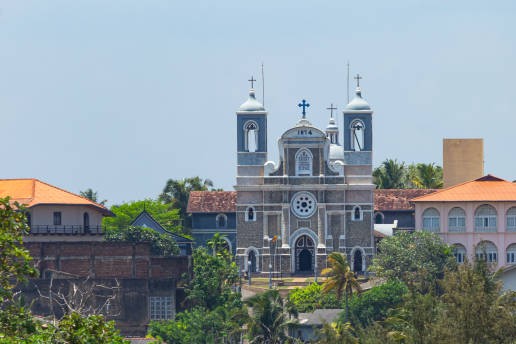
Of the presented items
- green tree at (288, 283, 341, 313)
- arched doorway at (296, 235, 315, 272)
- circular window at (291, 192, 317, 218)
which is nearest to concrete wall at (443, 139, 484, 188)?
circular window at (291, 192, 317, 218)

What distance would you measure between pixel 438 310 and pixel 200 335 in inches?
848

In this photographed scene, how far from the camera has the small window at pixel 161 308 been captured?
324 ft

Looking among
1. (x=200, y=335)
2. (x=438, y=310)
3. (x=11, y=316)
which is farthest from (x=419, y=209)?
(x=11, y=316)

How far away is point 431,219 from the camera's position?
119m

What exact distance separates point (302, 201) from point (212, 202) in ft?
39.4

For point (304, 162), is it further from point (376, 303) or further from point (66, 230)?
point (376, 303)

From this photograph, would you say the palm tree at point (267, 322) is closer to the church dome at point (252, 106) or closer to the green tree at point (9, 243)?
the church dome at point (252, 106)

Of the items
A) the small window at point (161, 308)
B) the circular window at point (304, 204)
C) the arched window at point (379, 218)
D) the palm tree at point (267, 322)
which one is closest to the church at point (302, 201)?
the circular window at point (304, 204)

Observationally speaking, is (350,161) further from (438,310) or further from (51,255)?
(438,310)

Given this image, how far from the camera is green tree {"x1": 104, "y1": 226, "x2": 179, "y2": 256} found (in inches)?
4537

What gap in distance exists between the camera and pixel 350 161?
119m

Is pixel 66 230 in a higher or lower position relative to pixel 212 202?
lower

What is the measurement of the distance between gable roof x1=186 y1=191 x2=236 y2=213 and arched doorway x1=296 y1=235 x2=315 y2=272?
1025cm

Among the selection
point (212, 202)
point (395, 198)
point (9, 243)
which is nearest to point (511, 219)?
point (395, 198)
